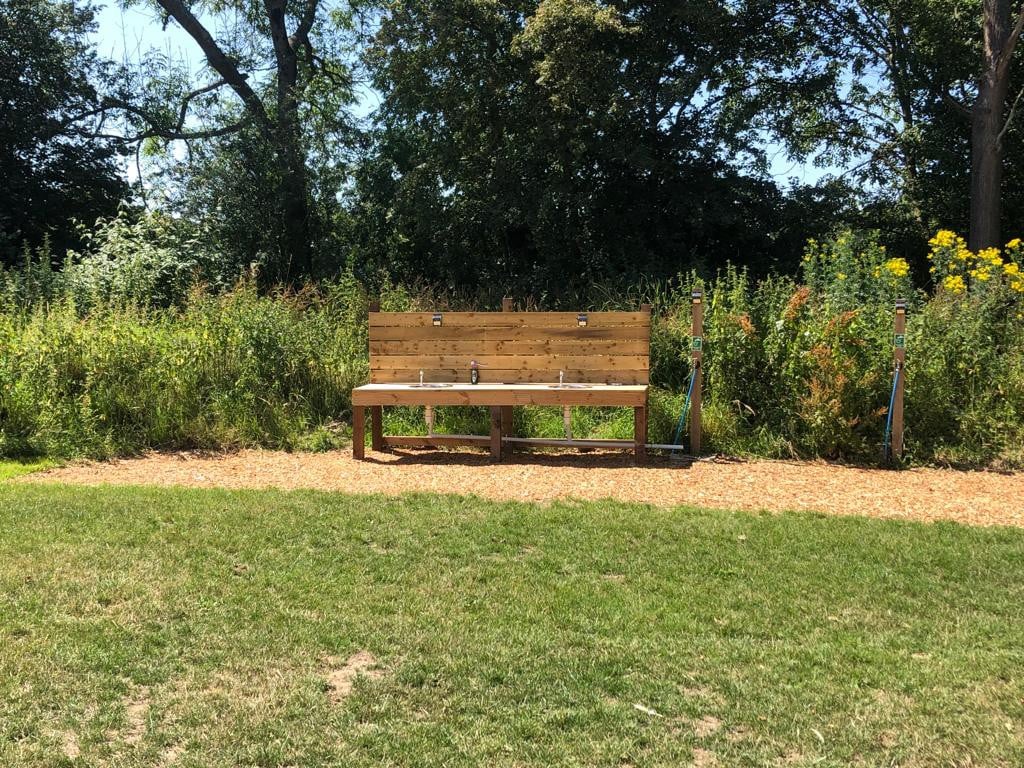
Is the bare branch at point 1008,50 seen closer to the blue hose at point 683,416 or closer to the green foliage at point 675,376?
the green foliage at point 675,376

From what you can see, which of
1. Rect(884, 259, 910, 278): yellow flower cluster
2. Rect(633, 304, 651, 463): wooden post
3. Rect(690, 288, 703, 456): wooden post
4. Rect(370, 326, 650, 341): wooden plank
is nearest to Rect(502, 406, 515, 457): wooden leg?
Rect(370, 326, 650, 341): wooden plank

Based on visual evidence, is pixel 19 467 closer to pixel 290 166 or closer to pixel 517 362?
pixel 517 362

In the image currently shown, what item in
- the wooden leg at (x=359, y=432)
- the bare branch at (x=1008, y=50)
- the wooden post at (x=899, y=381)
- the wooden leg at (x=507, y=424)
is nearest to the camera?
the wooden post at (x=899, y=381)

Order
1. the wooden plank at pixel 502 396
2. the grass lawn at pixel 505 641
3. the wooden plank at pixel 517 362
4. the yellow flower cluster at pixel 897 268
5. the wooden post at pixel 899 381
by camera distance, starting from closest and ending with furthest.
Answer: the grass lawn at pixel 505 641 < the wooden post at pixel 899 381 < the wooden plank at pixel 502 396 < the wooden plank at pixel 517 362 < the yellow flower cluster at pixel 897 268

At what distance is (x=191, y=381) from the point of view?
8.88 metres

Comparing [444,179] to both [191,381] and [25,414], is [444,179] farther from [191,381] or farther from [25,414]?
[25,414]

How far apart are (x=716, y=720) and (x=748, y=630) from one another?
0.86 m

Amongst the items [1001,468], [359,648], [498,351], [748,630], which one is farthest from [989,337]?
[359,648]

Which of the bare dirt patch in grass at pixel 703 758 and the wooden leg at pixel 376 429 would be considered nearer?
the bare dirt patch in grass at pixel 703 758

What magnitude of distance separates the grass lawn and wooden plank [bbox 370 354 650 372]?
2.76 metres

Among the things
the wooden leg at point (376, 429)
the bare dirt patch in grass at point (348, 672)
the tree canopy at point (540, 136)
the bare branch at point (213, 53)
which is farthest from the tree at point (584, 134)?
the bare dirt patch in grass at point (348, 672)

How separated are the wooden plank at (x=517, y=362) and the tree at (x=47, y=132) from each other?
13083mm

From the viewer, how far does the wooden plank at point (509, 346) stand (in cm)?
815

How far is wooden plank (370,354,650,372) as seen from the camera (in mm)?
8148
